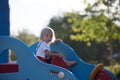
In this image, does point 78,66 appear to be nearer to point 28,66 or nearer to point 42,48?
point 42,48

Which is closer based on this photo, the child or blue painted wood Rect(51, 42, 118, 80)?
the child

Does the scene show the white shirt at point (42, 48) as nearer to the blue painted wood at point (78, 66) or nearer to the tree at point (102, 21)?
the blue painted wood at point (78, 66)

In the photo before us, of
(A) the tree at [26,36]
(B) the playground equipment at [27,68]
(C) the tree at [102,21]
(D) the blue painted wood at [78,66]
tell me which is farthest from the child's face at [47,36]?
(A) the tree at [26,36]

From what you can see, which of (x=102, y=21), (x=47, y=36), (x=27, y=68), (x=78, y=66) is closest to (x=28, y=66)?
(x=27, y=68)

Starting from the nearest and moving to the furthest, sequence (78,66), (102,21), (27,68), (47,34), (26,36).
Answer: (27,68) < (47,34) < (78,66) < (102,21) < (26,36)

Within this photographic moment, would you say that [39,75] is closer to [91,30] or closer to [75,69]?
[75,69]

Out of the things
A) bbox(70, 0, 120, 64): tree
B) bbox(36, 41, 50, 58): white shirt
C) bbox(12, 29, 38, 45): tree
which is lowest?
bbox(12, 29, 38, 45): tree

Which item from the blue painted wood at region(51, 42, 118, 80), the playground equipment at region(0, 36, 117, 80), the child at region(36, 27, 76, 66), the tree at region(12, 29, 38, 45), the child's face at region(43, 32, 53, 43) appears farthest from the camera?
the tree at region(12, 29, 38, 45)

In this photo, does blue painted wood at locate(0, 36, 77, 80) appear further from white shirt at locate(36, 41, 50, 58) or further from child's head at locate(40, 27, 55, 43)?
child's head at locate(40, 27, 55, 43)

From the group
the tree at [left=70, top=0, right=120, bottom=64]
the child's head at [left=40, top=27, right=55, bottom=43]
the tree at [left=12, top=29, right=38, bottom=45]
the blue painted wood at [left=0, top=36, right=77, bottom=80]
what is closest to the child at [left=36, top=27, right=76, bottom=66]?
the child's head at [left=40, top=27, right=55, bottom=43]

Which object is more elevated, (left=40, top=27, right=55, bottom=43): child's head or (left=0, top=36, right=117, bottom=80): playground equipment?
(left=40, top=27, right=55, bottom=43): child's head

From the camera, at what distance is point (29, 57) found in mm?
5055

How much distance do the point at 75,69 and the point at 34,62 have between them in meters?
1.64

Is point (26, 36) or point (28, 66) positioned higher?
point (28, 66)
